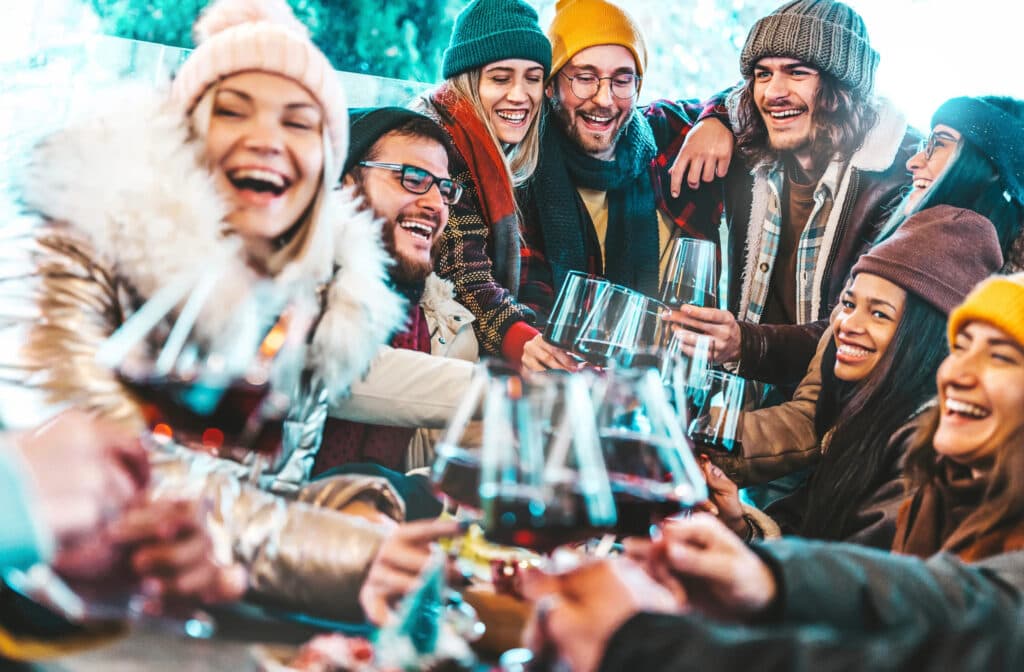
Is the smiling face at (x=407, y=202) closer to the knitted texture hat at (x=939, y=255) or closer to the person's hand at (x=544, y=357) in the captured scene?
the person's hand at (x=544, y=357)

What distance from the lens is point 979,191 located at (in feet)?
5.34

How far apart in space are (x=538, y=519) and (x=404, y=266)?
58cm

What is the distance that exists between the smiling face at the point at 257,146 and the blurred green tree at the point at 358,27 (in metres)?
0.25

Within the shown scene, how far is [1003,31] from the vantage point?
1.77 m

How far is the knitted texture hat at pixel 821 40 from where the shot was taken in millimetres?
1703

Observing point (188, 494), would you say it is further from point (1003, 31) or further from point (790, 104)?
point (1003, 31)

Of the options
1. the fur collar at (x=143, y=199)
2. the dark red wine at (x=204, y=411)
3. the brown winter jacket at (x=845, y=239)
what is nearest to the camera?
the dark red wine at (x=204, y=411)

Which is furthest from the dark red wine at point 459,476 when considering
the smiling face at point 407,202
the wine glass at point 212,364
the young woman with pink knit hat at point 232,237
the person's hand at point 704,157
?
the person's hand at point 704,157

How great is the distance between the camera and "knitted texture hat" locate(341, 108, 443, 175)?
144 centimetres

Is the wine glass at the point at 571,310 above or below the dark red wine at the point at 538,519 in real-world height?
above

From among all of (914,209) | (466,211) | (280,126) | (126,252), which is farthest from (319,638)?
(914,209)

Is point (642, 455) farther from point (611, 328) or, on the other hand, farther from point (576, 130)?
point (576, 130)

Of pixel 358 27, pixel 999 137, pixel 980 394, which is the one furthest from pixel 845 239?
pixel 358 27

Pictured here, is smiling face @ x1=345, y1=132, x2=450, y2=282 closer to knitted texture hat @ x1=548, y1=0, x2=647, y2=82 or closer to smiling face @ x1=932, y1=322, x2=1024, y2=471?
knitted texture hat @ x1=548, y1=0, x2=647, y2=82
